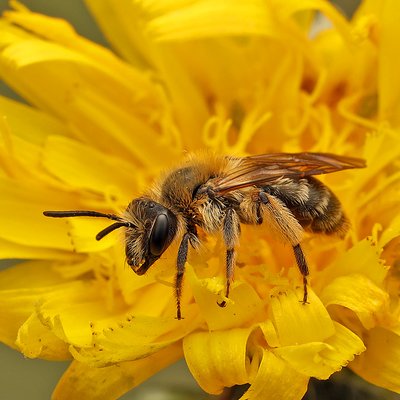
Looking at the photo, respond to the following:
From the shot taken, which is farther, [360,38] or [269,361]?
[360,38]

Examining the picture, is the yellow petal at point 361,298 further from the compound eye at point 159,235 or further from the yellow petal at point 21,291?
the yellow petal at point 21,291

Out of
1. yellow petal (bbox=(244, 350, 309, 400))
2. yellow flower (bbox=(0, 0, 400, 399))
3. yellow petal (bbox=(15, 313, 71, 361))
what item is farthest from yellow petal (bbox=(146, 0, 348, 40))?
yellow petal (bbox=(244, 350, 309, 400))

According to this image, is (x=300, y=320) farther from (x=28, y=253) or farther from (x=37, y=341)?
(x=28, y=253)

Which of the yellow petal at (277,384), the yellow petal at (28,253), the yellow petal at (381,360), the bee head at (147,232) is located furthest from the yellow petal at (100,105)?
the yellow petal at (277,384)

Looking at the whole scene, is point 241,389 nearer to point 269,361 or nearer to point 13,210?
point 269,361

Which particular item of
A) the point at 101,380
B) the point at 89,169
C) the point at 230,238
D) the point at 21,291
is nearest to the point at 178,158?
the point at 89,169

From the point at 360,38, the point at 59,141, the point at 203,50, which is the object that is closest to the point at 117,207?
the point at 59,141
